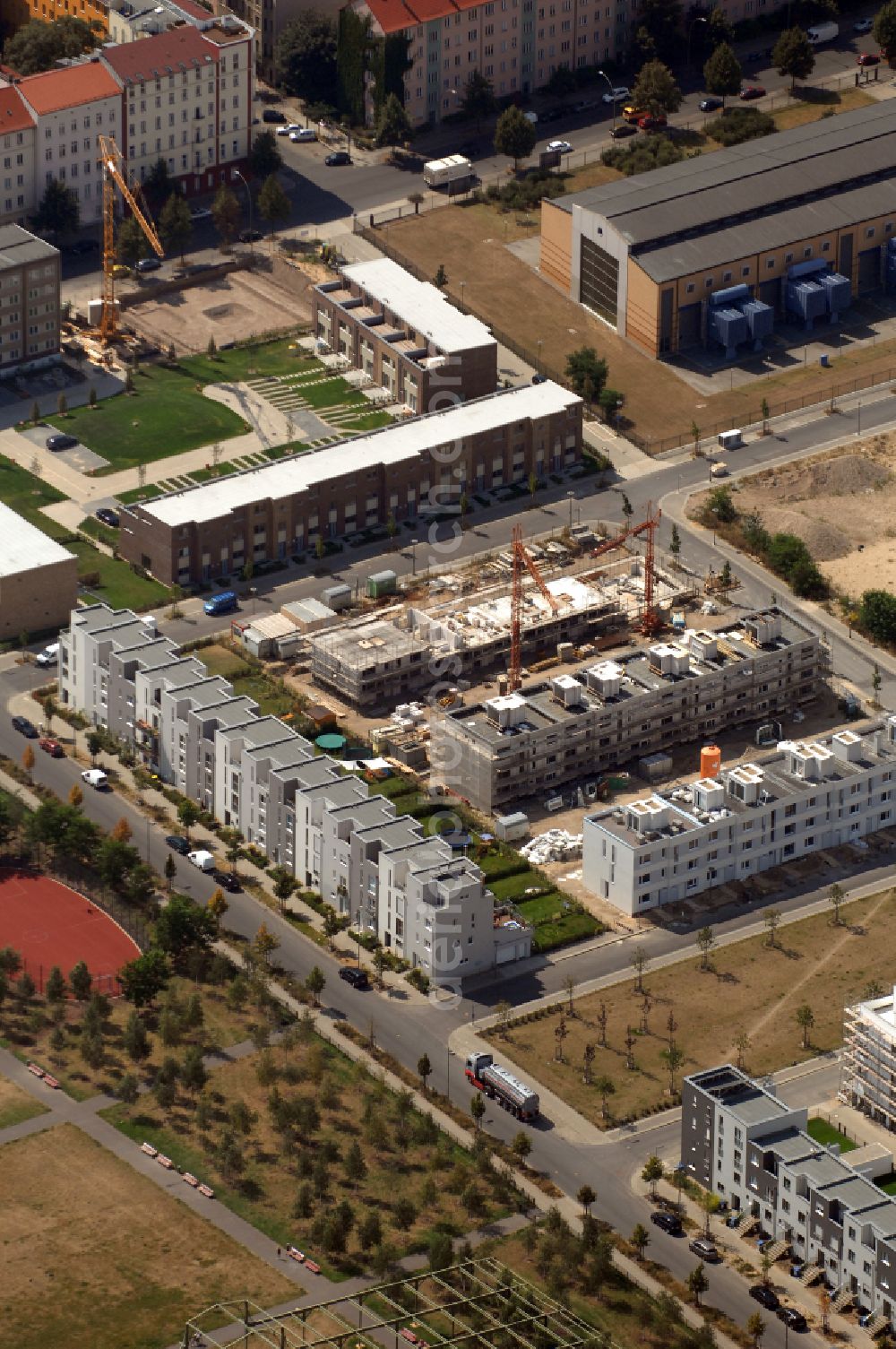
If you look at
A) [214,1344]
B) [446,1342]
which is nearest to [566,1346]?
[446,1342]

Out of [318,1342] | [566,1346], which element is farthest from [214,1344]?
[566,1346]

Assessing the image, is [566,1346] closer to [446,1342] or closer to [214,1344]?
[446,1342]

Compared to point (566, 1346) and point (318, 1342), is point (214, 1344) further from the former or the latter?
point (566, 1346)
